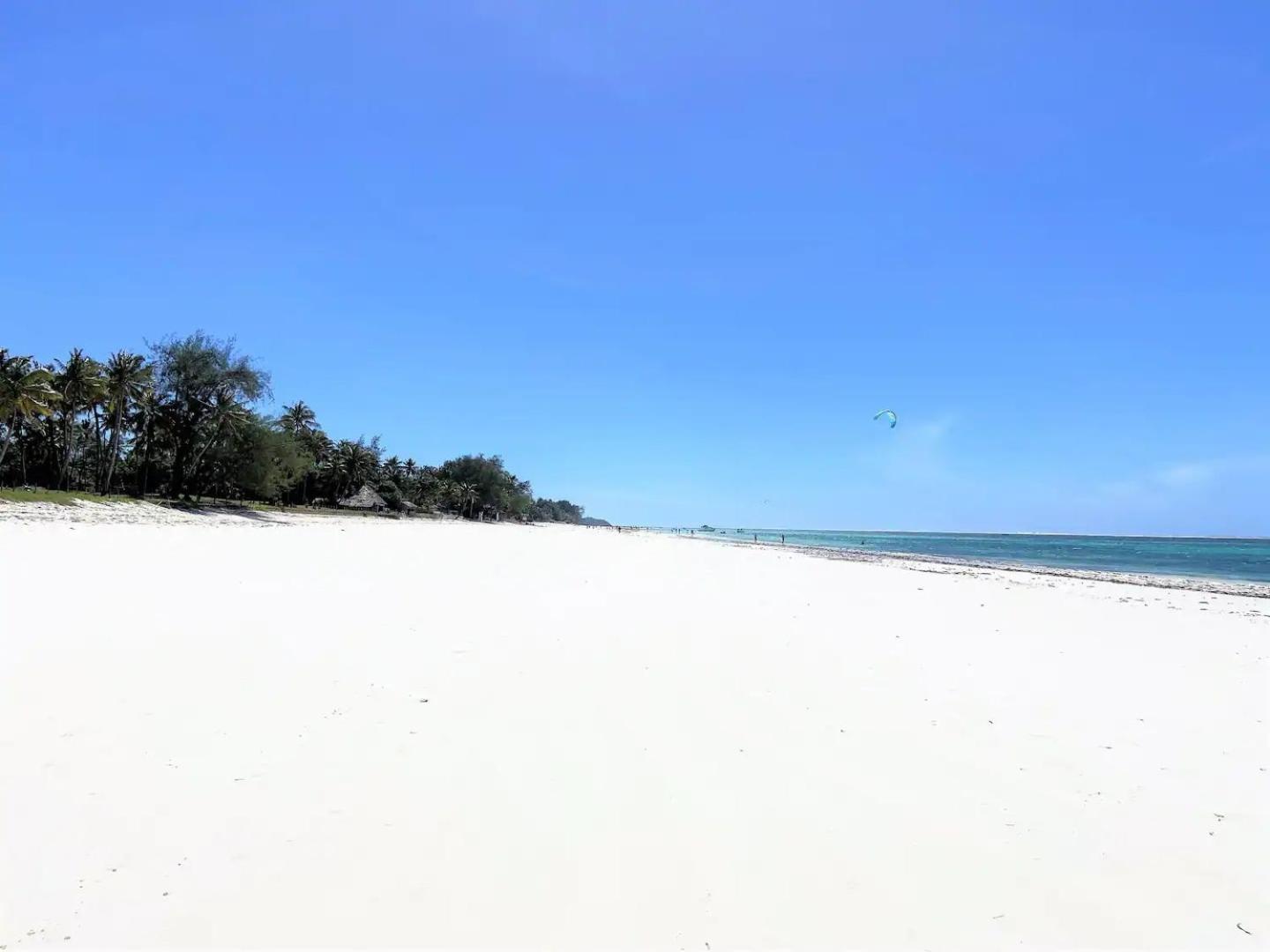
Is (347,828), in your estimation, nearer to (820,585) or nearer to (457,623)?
(457,623)

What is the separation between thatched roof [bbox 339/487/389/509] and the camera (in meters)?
75.9

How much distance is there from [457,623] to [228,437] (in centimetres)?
4950

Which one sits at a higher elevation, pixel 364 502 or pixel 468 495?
pixel 468 495

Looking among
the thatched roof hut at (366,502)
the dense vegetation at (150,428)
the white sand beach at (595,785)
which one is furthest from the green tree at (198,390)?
the white sand beach at (595,785)

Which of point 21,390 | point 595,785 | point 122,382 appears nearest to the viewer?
point 595,785

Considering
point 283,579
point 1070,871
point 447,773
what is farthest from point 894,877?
point 283,579

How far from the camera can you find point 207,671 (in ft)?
21.4

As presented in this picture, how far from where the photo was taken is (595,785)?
4.64 metres

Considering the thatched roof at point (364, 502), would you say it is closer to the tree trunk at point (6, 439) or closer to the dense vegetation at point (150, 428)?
the dense vegetation at point (150, 428)

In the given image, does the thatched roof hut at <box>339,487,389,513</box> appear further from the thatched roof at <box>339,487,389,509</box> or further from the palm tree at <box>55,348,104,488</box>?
the palm tree at <box>55,348,104,488</box>

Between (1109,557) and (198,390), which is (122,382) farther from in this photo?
(1109,557)

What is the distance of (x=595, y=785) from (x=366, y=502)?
78.2 metres

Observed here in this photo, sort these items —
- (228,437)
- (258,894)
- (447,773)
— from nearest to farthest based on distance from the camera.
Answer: (258,894), (447,773), (228,437)

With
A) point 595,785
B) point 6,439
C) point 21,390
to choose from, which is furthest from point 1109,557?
point 6,439
